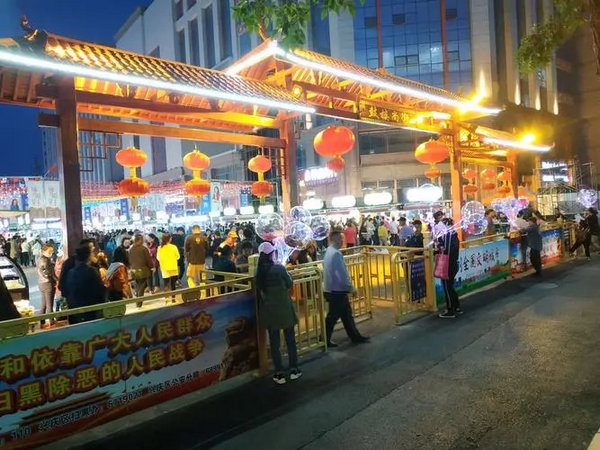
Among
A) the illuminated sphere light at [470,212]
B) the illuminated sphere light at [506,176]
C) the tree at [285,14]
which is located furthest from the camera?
the illuminated sphere light at [506,176]

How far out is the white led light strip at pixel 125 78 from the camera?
5.21 meters

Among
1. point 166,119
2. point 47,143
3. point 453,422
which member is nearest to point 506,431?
point 453,422

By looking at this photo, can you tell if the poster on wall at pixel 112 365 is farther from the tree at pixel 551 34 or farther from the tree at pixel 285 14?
the tree at pixel 551 34

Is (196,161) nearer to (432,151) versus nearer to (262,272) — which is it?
(262,272)

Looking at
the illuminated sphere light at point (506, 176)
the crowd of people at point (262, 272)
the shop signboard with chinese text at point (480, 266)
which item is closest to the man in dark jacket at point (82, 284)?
the crowd of people at point (262, 272)

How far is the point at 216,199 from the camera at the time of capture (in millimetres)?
21984

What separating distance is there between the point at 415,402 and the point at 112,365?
3.12m

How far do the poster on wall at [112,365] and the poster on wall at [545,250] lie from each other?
8861 millimetres

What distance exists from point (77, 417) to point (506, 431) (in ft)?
13.0

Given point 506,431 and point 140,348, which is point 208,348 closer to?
point 140,348

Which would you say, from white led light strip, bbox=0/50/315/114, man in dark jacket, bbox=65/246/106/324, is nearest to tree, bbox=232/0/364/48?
white led light strip, bbox=0/50/315/114

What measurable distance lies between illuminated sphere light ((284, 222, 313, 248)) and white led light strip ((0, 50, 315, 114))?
7.56 feet

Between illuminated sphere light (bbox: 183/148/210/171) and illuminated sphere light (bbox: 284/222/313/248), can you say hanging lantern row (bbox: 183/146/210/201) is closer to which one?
illuminated sphere light (bbox: 183/148/210/171)

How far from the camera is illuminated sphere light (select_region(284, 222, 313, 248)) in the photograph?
8773 mm
